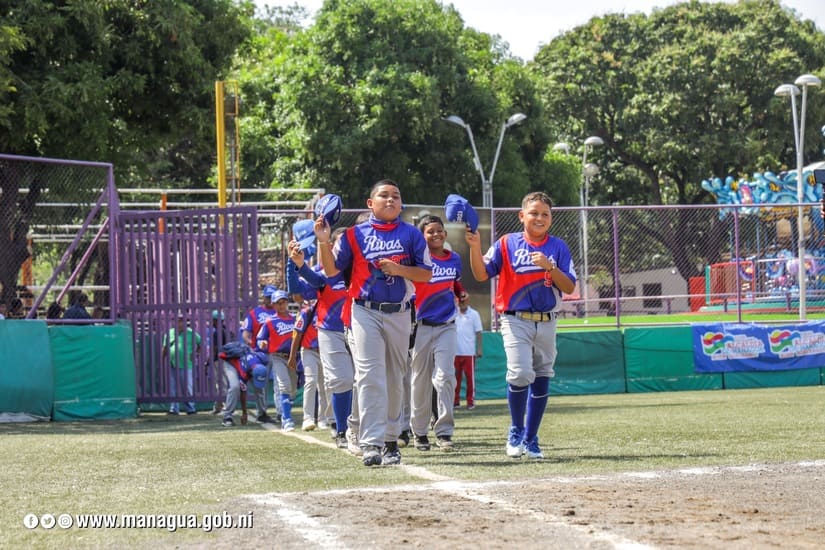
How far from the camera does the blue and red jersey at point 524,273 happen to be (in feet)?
30.3

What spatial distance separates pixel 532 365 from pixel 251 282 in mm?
7907

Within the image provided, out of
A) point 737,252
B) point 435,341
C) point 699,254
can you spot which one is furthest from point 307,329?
point 737,252

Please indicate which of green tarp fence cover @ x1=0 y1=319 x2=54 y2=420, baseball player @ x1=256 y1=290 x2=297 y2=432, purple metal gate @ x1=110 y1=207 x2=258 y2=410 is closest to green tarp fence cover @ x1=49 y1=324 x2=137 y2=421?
green tarp fence cover @ x1=0 y1=319 x2=54 y2=420

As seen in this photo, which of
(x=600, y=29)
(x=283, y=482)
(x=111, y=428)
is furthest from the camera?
(x=600, y=29)

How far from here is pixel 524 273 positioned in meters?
9.26

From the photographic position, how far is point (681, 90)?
51.7 m

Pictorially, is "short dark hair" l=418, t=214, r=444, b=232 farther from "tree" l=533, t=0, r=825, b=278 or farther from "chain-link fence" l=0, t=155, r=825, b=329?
"tree" l=533, t=0, r=825, b=278

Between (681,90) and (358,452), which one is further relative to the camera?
(681,90)

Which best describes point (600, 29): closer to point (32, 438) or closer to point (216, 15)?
point (216, 15)

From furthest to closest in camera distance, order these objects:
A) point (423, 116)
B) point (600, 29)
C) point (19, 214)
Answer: point (600, 29) < point (423, 116) < point (19, 214)

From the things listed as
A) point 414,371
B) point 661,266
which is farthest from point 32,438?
point 661,266

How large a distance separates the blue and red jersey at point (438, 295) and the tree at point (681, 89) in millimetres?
41221

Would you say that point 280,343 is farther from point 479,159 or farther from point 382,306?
point 479,159

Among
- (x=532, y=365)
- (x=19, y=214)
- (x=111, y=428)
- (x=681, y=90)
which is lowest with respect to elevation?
(x=111, y=428)
